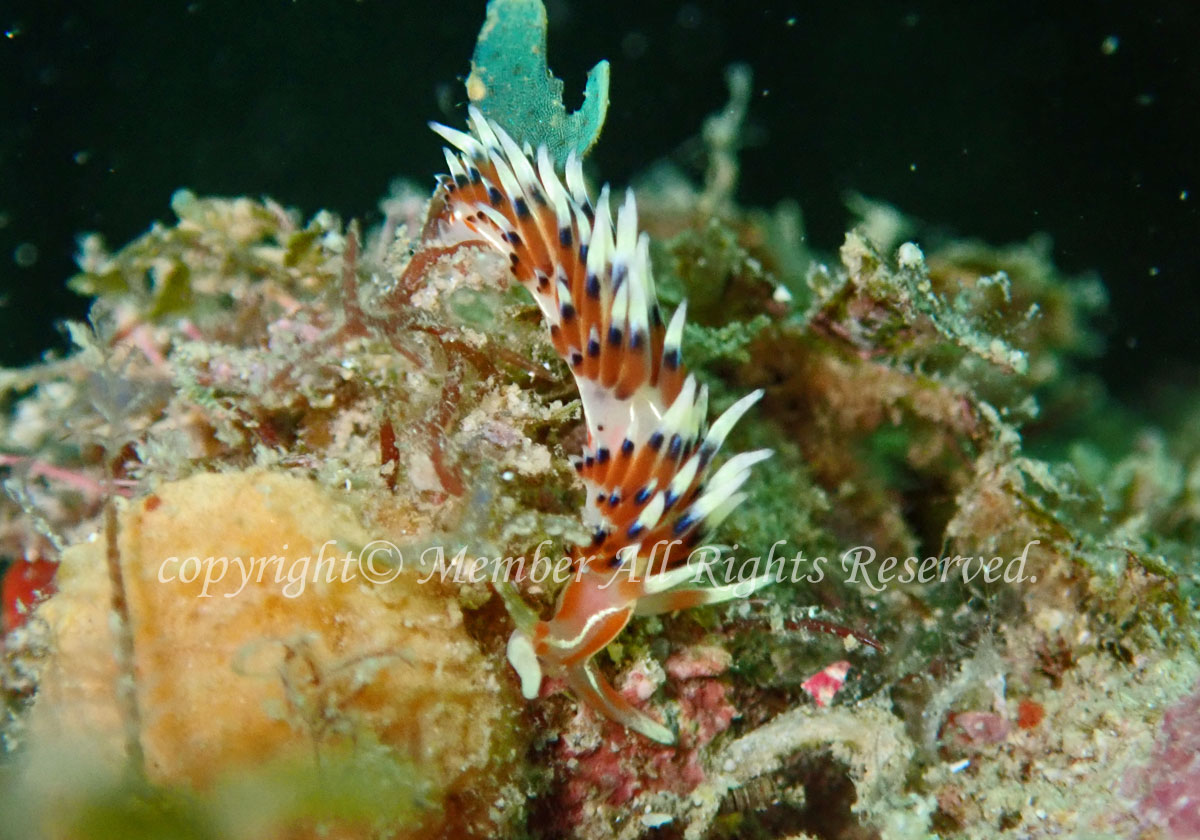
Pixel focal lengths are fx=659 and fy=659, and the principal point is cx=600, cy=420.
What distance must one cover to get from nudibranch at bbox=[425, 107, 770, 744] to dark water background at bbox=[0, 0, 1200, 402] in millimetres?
6520

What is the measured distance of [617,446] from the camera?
2.32m

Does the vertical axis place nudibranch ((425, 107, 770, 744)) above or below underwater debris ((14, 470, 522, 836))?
above

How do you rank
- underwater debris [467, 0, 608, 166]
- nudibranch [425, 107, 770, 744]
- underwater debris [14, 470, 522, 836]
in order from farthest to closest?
underwater debris [467, 0, 608, 166] → nudibranch [425, 107, 770, 744] → underwater debris [14, 470, 522, 836]

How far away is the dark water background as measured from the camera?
8.95 m

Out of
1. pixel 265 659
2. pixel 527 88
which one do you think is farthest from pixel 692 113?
pixel 265 659

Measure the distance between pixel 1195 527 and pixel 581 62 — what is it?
33.5 ft

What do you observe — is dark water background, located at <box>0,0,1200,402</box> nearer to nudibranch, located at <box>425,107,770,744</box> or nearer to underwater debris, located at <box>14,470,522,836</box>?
nudibranch, located at <box>425,107,770,744</box>

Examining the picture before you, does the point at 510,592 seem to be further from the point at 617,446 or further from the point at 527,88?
the point at 527,88

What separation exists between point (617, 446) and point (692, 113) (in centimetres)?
1150

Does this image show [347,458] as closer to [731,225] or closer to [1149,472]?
[731,225]

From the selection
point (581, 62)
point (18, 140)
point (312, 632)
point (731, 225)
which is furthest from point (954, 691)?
point (18, 140)

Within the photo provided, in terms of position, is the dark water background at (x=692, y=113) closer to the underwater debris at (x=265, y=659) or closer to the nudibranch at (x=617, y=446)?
the nudibranch at (x=617, y=446)

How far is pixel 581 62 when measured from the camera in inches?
431

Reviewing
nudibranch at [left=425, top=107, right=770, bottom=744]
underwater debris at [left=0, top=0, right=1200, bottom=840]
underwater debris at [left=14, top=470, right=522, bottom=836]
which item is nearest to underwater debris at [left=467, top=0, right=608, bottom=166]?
underwater debris at [left=0, top=0, right=1200, bottom=840]
